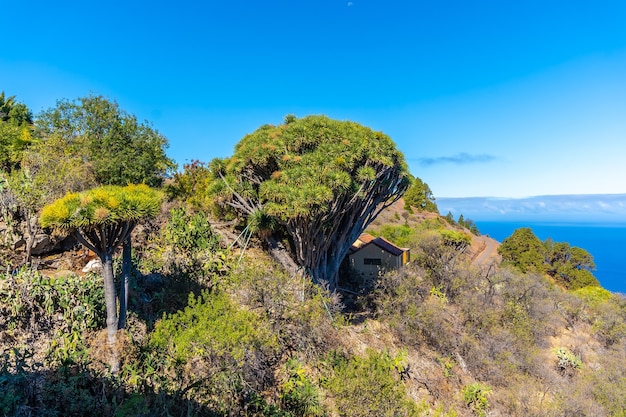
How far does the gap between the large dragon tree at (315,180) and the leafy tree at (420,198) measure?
39246mm

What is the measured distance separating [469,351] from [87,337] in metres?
10.9

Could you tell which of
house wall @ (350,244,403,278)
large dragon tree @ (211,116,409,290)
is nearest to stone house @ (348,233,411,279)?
house wall @ (350,244,403,278)

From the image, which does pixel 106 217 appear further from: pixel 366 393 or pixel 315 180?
pixel 366 393

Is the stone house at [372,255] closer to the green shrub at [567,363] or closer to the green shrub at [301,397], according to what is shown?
the green shrub at [567,363]

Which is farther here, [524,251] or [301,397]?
[524,251]

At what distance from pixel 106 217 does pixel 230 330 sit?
9.17 ft

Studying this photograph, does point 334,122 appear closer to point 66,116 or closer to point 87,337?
point 87,337

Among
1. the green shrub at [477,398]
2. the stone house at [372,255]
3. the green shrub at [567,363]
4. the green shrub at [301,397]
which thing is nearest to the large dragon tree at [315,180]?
the green shrub at [301,397]

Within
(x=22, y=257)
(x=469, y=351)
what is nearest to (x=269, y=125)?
(x=22, y=257)

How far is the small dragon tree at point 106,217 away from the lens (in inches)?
197

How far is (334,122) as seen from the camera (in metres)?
10.9

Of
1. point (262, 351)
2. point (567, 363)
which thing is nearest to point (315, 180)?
point (262, 351)

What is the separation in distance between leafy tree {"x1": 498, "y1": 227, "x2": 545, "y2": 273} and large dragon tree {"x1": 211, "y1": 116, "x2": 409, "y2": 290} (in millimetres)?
30329

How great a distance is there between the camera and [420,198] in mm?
51219
